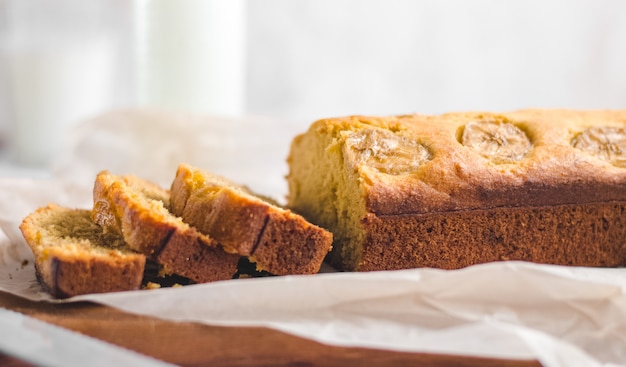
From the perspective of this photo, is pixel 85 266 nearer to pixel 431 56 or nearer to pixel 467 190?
pixel 467 190

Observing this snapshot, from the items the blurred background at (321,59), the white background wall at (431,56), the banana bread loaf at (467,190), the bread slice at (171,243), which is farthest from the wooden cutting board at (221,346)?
the white background wall at (431,56)

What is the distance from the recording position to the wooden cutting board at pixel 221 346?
2.10 metres

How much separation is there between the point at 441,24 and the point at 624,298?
3854mm

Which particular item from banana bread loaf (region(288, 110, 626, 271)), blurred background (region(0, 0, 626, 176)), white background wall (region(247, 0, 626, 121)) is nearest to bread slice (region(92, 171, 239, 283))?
banana bread loaf (region(288, 110, 626, 271))

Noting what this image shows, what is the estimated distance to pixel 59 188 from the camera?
149 inches

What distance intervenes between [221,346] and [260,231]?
17.5 inches

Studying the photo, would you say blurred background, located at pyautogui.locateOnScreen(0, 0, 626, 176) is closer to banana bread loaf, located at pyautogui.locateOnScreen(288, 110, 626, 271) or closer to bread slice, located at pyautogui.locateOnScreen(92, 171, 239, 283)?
banana bread loaf, located at pyautogui.locateOnScreen(288, 110, 626, 271)

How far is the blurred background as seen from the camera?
17.8 feet

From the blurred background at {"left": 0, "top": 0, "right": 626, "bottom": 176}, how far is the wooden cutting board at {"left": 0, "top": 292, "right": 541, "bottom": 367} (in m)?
3.21

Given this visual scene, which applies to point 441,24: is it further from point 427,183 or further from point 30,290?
point 30,290

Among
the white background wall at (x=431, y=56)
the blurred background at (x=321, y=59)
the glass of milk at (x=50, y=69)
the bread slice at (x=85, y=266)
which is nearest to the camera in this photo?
the bread slice at (x=85, y=266)

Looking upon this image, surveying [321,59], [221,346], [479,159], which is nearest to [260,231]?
[221,346]

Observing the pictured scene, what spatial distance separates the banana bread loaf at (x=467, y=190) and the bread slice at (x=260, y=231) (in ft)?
0.77

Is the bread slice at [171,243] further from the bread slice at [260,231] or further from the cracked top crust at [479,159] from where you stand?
the cracked top crust at [479,159]
